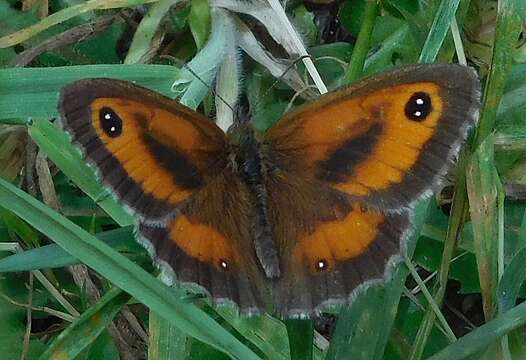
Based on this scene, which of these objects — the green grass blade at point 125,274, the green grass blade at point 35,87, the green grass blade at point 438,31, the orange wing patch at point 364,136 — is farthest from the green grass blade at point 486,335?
the green grass blade at point 35,87

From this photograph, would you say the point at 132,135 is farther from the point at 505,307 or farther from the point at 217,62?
the point at 505,307

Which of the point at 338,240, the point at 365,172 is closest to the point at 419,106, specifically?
the point at 365,172

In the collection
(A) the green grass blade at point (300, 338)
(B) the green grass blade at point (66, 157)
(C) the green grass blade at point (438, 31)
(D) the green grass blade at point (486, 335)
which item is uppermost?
(C) the green grass blade at point (438, 31)

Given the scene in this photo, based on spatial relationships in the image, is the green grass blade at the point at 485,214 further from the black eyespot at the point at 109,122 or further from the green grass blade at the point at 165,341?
the black eyespot at the point at 109,122

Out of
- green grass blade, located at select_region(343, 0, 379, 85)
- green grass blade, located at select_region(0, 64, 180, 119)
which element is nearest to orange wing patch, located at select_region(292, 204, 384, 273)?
green grass blade, located at select_region(343, 0, 379, 85)

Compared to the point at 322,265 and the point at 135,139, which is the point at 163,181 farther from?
the point at 322,265

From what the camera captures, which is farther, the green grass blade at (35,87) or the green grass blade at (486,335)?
the green grass blade at (35,87)
